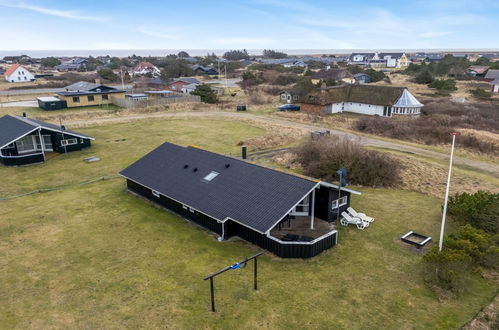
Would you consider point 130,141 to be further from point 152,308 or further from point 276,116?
point 152,308

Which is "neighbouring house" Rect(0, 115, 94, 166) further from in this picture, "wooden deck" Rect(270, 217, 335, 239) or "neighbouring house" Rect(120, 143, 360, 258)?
"wooden deck" Rect(270, 217, 335, 239)

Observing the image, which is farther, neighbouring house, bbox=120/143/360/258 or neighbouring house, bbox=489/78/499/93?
neighbouring house, bbox=489/78/499/93

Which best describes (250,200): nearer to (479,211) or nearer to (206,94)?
(479,211)

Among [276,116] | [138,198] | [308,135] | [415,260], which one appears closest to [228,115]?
[276,116]

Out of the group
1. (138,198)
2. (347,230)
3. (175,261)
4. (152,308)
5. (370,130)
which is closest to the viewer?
(152,308)

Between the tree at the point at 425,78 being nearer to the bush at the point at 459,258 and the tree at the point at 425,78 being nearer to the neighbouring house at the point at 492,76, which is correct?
the neighbouring house at the point at 492,76

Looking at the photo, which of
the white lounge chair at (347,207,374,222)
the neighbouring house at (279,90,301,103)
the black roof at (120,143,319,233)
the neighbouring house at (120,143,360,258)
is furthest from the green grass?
the neighbouring house at (279,90,301,103)

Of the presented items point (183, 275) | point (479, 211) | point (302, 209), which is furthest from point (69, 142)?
point (479, 211)
